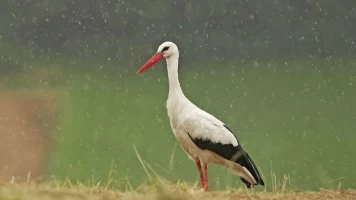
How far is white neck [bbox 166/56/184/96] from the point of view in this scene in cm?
612

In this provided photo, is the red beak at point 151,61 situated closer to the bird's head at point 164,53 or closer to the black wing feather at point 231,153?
the bird's head at point 164,53

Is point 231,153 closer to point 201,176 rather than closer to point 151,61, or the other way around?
point 201,176

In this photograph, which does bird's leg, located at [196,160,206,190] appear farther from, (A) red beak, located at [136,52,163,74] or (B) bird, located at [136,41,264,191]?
(A) red beak, located at [136,52,163,74]

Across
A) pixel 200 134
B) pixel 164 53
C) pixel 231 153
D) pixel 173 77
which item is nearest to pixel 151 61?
pixel 164 53

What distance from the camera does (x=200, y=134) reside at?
239 inches

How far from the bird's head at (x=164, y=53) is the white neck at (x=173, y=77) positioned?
1.7 inches

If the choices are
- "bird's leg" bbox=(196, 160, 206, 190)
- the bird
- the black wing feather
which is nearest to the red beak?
the bird

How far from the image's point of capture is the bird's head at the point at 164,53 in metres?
6.29

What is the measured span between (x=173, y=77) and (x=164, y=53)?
1.00 feet

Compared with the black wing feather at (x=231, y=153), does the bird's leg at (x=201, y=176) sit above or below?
below

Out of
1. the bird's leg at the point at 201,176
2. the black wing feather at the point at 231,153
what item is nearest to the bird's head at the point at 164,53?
the black wing feather at the point at 231,153

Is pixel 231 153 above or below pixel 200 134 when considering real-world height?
below

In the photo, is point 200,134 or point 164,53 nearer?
point 200,134

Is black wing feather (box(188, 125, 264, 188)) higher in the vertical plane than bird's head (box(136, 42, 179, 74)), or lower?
lower
